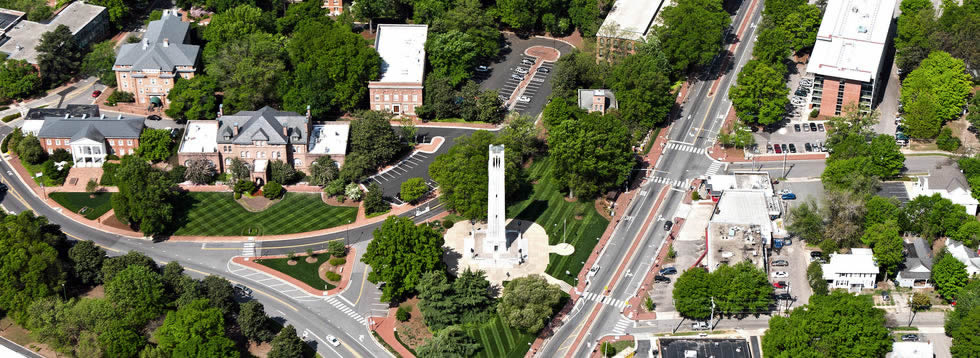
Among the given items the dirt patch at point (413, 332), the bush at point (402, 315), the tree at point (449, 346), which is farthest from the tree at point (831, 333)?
the bush at point (402, 315)

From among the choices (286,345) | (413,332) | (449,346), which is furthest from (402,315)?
(286,345)

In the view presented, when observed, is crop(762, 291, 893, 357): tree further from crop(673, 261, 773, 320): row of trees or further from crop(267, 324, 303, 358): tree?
crop(267, 324, 303, 358): tree

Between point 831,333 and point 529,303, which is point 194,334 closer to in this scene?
point 529,303

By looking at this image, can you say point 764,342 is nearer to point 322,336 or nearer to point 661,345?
point 661,345

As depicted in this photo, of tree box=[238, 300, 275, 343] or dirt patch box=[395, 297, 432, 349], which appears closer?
tree box=[238, 300, 275, 343]

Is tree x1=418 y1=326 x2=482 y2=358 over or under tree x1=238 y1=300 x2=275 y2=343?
over

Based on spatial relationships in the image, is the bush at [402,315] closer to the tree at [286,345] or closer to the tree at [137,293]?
the tree at [286,345]

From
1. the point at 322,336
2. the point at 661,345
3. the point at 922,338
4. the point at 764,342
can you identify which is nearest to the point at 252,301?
the point at 322,336

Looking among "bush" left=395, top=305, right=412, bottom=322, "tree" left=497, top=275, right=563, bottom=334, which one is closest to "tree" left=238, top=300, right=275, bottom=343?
"bush" left=395, top=305, right=412, bottom=322
